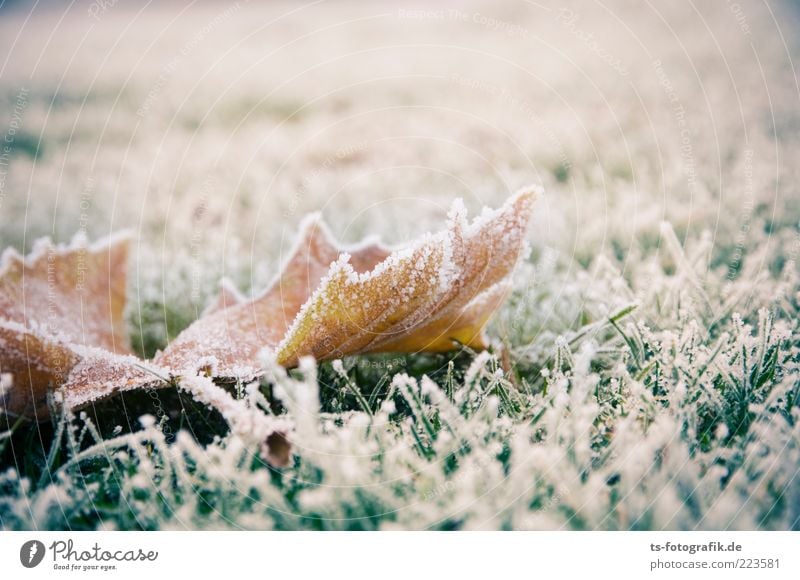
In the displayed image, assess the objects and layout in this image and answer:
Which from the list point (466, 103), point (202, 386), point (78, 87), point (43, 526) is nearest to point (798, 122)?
point (466, 103)

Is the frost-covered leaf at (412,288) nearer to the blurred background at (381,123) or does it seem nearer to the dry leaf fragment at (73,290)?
the dry leaf fragment at (73,290)

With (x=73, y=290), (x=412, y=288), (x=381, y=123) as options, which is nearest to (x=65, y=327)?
(x=73, y=290)

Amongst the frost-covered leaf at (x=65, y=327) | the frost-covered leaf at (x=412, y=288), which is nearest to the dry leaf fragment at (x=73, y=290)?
the frost-covered leaf at (x=65, y=327)

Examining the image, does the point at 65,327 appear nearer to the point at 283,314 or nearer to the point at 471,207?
the point at 283,314

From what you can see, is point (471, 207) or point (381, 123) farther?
point (381, 123)

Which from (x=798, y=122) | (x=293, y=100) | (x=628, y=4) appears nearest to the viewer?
(x=628, y=4)

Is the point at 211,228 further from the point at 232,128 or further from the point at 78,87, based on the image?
the point at 78,87

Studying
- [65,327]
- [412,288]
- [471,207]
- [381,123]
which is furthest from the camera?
[381,123]

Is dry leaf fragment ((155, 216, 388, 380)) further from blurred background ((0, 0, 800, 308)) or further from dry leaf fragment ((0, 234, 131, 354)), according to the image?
blurred background ((0, 0, 800, 308))
